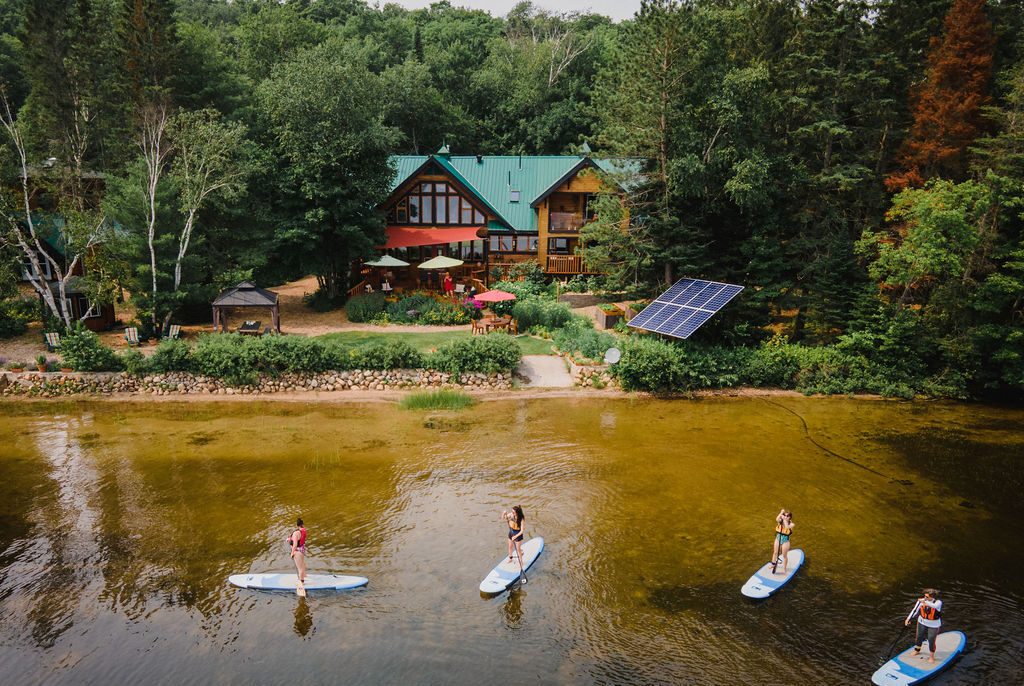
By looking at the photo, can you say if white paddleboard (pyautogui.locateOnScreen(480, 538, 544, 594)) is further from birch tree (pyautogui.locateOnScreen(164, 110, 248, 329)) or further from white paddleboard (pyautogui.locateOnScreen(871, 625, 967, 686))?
birch tree (pyautogui.locateOnScreen(164, 110, 248, 329))

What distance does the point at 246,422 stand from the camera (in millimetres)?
26000

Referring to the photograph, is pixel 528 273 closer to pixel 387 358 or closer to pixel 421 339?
pixel 421 339

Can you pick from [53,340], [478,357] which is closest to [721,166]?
[478,357]

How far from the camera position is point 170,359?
94.7ft

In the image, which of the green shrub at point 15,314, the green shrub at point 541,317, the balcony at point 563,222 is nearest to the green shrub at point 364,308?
the green shrub at point 541,317

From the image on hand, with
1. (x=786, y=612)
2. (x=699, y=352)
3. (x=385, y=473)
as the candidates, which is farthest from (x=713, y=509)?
(x=699, y=352)

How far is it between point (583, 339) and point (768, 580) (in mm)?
17479

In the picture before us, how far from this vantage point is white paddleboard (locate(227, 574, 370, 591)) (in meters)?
15.4

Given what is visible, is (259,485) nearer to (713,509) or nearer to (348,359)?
(348,359)

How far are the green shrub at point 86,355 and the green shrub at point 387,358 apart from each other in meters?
10.2

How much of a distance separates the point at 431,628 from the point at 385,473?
26.3 feet

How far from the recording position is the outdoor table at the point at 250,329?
31.8m

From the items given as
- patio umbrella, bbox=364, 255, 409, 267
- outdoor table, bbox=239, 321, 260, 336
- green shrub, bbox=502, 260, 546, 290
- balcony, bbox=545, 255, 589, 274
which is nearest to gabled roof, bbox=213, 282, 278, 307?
outdoor table, bbox=239, 321, 260, 336

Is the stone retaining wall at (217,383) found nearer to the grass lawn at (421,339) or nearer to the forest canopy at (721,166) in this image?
the grass lawn at (421,339)
